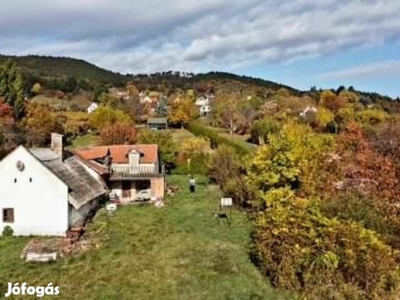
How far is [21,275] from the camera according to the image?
2397 centimetres

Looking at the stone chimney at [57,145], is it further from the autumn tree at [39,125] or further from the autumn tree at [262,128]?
the autumn tree at [262,128]

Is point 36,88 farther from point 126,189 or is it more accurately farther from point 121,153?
point 126,189

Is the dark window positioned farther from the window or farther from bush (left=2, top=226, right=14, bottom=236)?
bush (left=2, top=226, right=14, bottom=236)

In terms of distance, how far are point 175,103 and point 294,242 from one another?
283 feet

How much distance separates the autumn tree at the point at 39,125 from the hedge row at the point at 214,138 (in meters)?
22.3

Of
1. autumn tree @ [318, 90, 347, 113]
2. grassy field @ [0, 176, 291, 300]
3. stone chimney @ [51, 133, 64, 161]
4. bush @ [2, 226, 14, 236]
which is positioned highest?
autumn tree @ [318, 90, 347, 113]

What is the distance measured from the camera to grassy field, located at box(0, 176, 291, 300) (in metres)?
21.9

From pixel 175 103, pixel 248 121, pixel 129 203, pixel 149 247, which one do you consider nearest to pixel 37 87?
pixel 175 103

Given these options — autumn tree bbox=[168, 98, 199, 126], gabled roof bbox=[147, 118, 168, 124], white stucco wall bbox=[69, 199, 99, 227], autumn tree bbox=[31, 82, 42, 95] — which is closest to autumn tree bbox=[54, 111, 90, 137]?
gabled roof bbox=[147, 118, 168, 124]

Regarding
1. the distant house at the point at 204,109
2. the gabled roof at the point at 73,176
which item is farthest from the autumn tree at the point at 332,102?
the gabled roof at the point at 73,176

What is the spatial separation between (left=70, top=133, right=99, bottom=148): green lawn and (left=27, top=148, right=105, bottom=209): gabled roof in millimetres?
37207

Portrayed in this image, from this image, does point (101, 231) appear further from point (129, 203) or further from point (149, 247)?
point (129, 203)

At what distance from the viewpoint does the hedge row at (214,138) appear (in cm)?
5993

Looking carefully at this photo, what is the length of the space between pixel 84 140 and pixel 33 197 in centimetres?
5075
